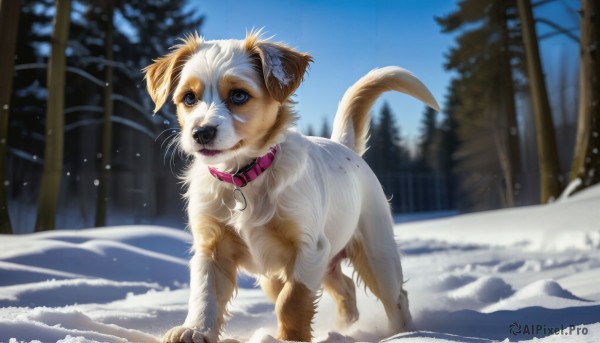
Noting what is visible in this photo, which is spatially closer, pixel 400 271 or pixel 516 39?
pixel 400 271

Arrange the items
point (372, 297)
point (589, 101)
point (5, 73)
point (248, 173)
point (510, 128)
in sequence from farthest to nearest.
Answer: point (510, 128), point (589, 101), point (5, 73), point (372, 297), point (248, 173)

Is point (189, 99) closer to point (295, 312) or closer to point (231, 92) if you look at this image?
point (231, 92)

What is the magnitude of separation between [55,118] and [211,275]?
487 centimetres

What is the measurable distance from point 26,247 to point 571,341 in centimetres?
400

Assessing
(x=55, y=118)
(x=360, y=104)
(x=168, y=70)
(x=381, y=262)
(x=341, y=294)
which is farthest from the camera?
(x=55, y=118)

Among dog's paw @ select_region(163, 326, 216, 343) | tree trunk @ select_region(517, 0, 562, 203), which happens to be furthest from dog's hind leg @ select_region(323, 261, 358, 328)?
tree trunk @ select_region(517, 0, 562, 203)

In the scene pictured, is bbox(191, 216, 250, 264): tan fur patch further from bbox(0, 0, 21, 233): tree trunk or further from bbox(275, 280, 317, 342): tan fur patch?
bbox(0, 0, 21, 233): tree trunk

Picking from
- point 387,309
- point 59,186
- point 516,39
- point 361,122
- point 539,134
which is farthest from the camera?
point 516,39

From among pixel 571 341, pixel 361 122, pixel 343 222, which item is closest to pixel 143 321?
pixel 343 222

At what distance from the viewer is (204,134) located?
229cm

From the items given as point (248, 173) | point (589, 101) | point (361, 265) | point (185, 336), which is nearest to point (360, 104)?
point (361, 265)

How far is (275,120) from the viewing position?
2.69 meters

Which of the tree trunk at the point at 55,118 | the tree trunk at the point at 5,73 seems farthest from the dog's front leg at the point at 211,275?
the tree trunk at the point at 55,118

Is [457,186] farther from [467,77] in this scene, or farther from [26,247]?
[26,247]
